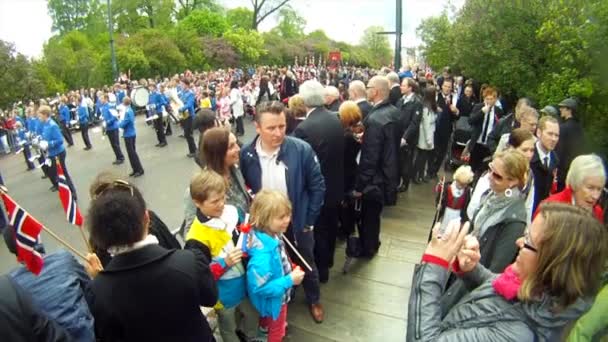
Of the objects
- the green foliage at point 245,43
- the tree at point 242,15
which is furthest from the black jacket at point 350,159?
the tree at point 242,15

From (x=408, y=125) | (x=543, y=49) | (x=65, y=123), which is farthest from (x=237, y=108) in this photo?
(x=543, y=49)

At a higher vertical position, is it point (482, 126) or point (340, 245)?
point (482, 126)

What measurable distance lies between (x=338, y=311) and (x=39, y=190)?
8.80m

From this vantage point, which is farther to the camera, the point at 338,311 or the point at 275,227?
the point at 338,311

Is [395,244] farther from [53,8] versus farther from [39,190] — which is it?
[53,8]

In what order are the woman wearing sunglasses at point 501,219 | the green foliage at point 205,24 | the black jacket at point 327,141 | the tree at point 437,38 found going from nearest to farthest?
1. the woman wearing sunglasses at point 501,219
2. the black jacket at point 327,141
3. the tree at point 437,38
4. the green foliage at point 205,24

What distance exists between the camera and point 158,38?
82.5ft

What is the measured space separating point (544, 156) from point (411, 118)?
267 centimetres

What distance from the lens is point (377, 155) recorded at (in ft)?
14.0

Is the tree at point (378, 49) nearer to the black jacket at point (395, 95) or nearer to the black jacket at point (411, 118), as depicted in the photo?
the black jacket at point (395, 95)

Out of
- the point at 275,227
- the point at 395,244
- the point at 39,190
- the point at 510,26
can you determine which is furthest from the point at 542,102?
the point at 39,190

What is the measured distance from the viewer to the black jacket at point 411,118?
21.1ft

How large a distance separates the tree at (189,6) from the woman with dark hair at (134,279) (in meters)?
44.2

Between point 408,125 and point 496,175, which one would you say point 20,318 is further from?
point 408,125
